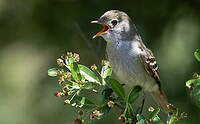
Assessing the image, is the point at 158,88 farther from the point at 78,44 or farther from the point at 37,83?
the point at 37,83

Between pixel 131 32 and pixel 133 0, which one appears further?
pixel 133 0

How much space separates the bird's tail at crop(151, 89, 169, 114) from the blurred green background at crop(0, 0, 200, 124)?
0.30ft

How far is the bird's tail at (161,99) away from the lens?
11.8ft

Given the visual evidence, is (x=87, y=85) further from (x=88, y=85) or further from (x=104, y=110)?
(x=104, y=110)

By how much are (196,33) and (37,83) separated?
180 cm

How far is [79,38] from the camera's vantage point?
3939 mm

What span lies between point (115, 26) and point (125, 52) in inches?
9.6

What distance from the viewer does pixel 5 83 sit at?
495 centimetres

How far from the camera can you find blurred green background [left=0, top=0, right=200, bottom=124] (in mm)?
3665

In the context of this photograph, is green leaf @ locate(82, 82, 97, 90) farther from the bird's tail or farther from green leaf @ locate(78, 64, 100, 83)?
the bird's tail

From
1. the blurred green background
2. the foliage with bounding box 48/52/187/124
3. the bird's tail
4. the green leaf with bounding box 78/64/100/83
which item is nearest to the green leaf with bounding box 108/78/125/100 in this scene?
the foliage with bounding box 48/52/187/124

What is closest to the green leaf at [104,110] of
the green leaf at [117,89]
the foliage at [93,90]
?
the foliage at [93,90]

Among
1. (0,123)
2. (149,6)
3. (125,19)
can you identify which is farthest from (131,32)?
(0,123)

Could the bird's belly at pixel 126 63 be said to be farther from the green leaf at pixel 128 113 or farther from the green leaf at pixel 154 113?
the green leaf at pixel 154 113
